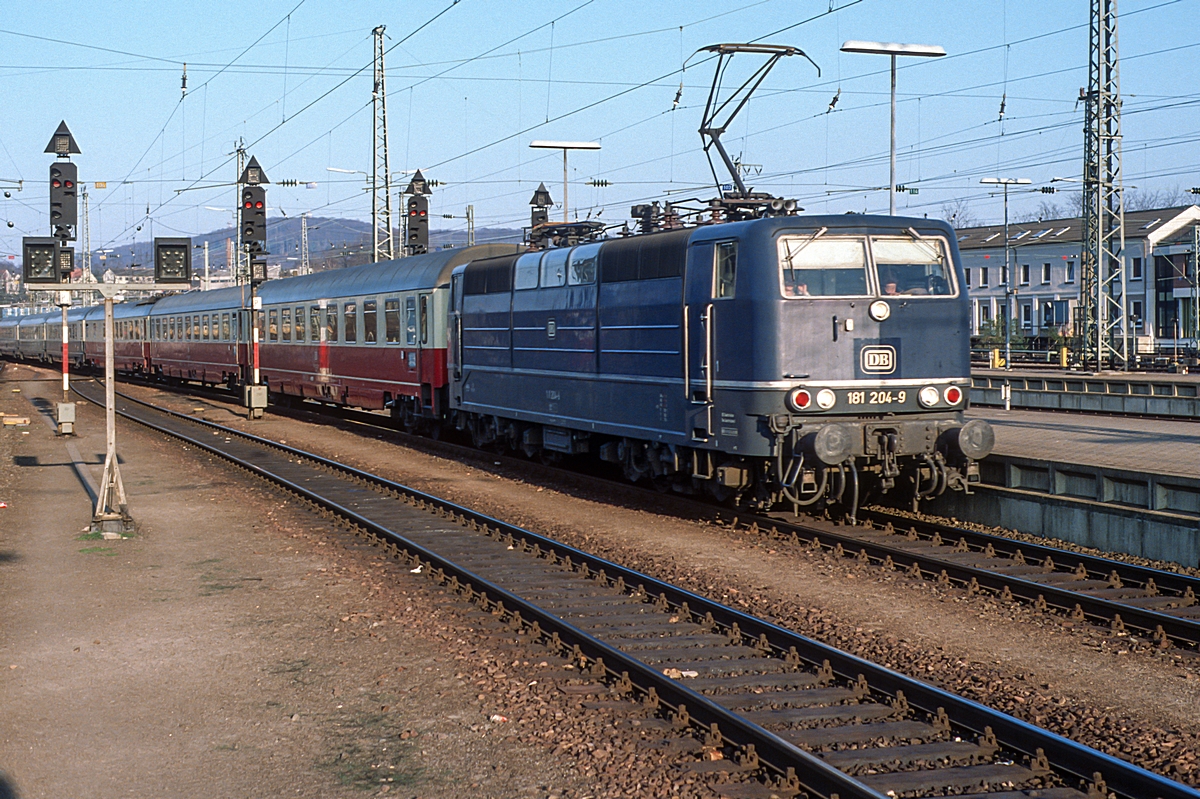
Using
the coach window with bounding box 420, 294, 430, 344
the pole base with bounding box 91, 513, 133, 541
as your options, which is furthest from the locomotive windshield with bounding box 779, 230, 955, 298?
the coach window with bounding box 420, 294, 430, 344

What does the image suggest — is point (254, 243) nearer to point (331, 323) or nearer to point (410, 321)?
point (331, 323)

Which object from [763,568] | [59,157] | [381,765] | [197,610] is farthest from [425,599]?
[59,157]

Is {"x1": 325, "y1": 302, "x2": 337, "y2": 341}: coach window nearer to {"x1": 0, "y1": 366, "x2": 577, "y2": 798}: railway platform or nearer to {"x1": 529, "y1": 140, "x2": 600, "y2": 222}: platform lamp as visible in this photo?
{"x1": 529, "y1": 140, "x2": 600, "y2": 222}: platform lamp

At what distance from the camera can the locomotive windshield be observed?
1295 cm

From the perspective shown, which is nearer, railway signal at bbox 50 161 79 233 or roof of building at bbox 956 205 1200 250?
railway signal at bbox 50 161 79 233

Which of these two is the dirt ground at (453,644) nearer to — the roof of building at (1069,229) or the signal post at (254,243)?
the signal post at (254,243)

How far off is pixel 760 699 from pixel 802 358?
6005 millimetres

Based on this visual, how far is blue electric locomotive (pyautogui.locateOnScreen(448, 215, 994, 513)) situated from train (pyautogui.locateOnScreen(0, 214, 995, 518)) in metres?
0.02

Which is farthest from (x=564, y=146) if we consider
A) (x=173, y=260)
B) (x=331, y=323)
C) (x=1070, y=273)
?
(x=1070, y=273)

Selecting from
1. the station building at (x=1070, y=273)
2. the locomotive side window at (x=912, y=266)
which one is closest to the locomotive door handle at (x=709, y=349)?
the locomotive side window at (x=912, y=266)

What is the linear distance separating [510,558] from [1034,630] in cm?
509

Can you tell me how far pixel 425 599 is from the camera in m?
10.5

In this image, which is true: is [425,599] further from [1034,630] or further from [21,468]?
[21,468]

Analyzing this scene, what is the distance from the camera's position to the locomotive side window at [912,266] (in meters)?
13.3
